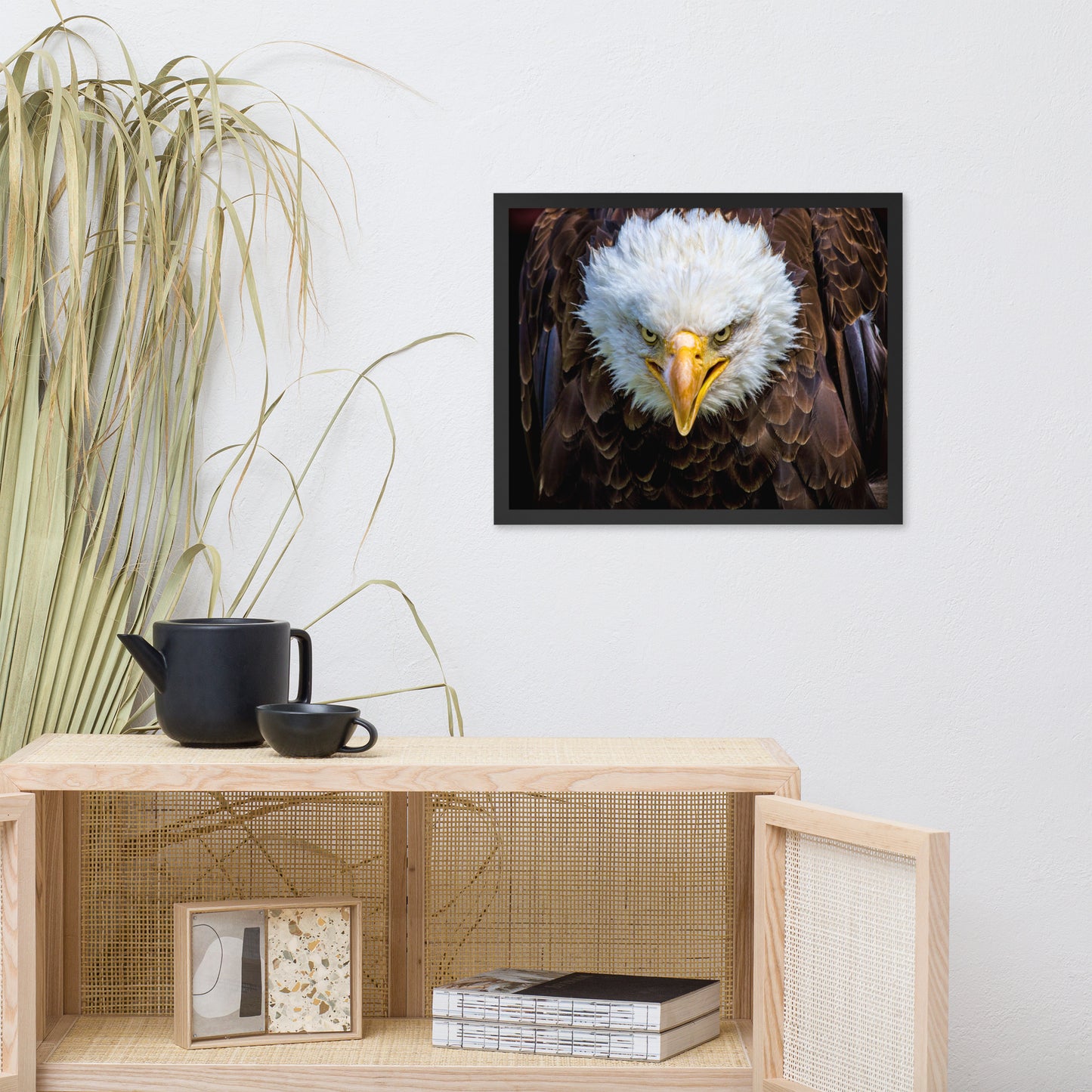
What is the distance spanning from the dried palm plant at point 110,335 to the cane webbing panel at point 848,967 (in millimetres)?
562

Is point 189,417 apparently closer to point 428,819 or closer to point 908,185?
point 428,819

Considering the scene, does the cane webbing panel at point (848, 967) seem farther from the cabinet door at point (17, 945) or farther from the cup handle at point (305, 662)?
the cabinet door at point (17, 945)

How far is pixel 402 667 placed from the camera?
174 cm

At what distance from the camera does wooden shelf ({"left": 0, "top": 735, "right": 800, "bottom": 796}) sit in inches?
49.6

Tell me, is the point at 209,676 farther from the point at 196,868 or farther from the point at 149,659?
the point at 196,868

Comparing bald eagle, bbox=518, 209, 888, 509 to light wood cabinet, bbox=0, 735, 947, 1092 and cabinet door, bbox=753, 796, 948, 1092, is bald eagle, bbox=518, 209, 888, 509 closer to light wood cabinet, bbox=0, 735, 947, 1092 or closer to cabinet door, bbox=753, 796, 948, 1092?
light wood cabinet, bbox=0, 735, 947, 1092

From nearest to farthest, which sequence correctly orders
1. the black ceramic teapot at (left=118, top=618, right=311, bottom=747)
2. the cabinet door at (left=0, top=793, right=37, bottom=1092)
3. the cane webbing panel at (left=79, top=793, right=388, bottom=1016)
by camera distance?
the cabinet door at (left=0, top=793, right=37, bottom=1092) → the black ceramic teapot at (left=118, top=618, right=311, bottom=747) → the cane webbing panel at (left=79, top=793, right=388, bottom=1016)

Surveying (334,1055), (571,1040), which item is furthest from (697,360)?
(334,1055)

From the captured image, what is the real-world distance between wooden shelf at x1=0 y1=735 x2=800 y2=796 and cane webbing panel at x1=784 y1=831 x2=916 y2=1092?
0.11 m

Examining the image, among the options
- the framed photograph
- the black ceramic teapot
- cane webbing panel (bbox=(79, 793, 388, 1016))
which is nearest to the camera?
the black ceramic teapot

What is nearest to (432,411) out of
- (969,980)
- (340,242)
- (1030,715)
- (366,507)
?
(366,507)

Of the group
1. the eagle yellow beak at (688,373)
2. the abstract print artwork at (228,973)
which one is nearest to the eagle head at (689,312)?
the eagle yellow beak at (688,373)

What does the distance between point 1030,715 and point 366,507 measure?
102cm

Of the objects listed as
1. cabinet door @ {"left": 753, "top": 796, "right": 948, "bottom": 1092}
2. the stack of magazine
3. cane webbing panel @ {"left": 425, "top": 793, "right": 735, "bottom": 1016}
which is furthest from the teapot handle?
cabinet door @ {"left": 753, "top": 796, "right": 948, "bottom": 1092}
